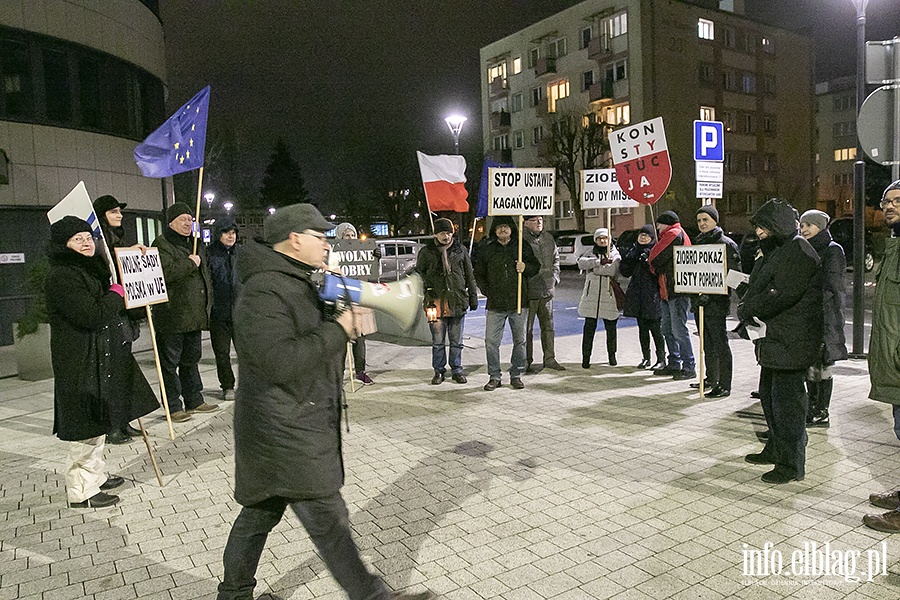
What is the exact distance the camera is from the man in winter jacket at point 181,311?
25.2 ft

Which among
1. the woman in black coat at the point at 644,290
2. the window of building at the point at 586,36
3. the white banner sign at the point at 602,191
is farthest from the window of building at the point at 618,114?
the woman in black coat at the point at 644,290


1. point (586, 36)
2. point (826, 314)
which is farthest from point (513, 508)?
point (586, 36)

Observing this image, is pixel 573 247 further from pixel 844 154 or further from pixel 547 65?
pixel 844 154

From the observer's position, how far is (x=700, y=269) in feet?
26.2

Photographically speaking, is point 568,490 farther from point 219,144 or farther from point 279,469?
point 219,144

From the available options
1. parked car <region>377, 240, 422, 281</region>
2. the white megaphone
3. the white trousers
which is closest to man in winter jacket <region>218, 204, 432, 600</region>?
the white megaphone

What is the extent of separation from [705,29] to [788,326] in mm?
45136

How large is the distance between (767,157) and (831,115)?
28.1 m

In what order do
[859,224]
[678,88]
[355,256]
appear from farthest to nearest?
1. [678,88]
2. [859,224]
3. [355,256]

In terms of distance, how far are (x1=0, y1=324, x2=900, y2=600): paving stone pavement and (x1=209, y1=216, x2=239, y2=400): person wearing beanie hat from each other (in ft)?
3.52

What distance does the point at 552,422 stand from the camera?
286 inches

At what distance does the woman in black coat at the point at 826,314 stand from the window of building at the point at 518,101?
4907 cm

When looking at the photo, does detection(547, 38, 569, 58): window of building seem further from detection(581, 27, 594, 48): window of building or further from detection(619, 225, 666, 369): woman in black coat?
detection(619, 225, 666, 369): woman in black coat

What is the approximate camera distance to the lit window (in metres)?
43.5
